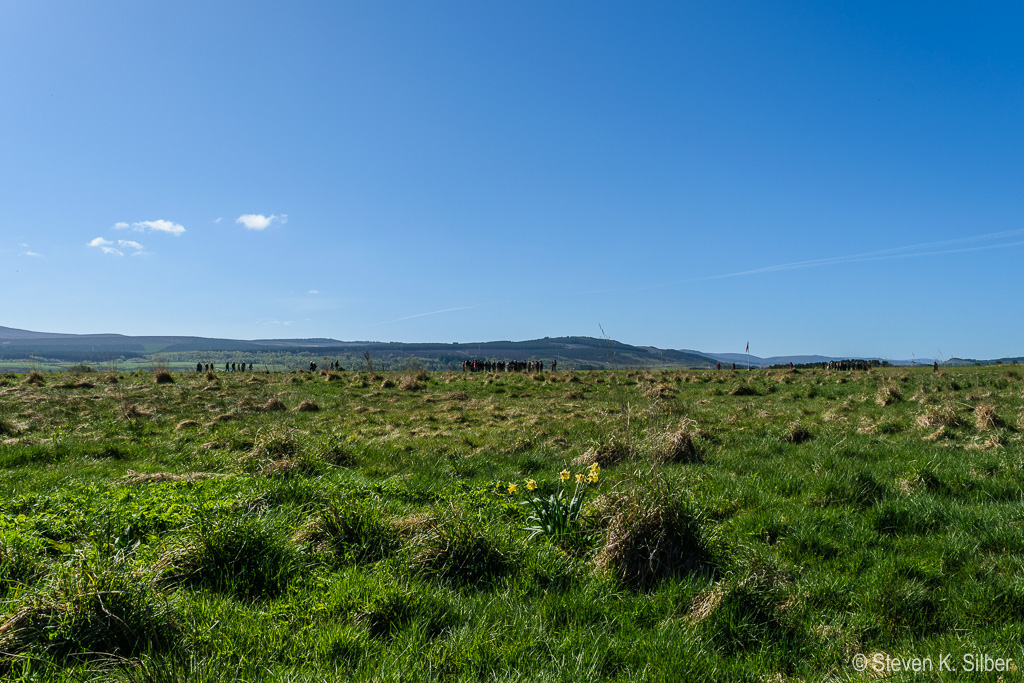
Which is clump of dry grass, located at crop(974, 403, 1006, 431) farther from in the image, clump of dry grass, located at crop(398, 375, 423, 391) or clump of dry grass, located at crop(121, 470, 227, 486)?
clump of dry grass, located at crop(398, 375, 423, 391)

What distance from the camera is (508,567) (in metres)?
4.91

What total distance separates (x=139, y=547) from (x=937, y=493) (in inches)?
404

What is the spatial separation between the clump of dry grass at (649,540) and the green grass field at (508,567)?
0.02 m

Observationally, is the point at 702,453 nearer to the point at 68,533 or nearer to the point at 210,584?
the point at 210,584

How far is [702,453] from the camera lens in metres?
11.0

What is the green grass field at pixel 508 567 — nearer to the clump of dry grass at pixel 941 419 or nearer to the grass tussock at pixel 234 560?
the grass tussock at pixel 234 560

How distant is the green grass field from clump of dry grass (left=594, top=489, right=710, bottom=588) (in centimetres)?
2

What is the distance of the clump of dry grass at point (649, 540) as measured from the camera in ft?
16.0

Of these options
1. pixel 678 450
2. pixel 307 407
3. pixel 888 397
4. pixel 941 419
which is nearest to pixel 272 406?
pixel 307 407

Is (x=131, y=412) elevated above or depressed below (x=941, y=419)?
below

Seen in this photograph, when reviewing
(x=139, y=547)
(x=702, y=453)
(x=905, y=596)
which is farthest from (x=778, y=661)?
(x=702, y=453)

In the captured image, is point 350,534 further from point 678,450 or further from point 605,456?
point 678,450
